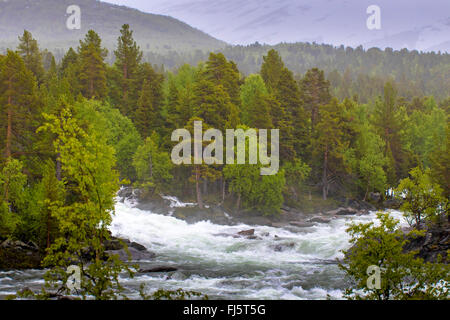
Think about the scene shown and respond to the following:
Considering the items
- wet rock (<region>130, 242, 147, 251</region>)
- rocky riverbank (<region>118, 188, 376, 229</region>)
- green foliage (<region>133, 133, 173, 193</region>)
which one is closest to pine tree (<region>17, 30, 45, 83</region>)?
green foliage (<region>133, 133, 173, 193</region>)

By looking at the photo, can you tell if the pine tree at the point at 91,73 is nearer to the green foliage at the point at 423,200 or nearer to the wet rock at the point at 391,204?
the wet rock at the point at 391,204

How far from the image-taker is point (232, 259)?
33.5 metres

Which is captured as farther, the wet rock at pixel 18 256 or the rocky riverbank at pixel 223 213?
the rocky riverbank at pixel 223 213

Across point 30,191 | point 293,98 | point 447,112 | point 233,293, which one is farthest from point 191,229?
point 447,112

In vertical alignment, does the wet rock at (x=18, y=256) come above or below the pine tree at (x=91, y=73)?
below

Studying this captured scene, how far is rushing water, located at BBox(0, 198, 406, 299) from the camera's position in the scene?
2558cm

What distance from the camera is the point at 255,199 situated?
5078cm

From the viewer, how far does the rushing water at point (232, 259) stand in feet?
83.9

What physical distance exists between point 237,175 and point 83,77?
24690mm

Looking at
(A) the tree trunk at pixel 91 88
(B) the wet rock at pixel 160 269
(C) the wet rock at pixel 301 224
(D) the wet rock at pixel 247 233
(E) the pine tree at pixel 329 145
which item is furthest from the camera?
(A) the tree trunk at pixel 91 88

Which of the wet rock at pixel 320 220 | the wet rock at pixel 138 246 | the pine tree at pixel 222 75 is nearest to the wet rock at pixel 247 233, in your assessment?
the wet rock at pixel 320 220

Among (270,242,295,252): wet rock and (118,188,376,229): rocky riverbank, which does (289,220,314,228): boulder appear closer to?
(118,188,376,229): rocky riverbank

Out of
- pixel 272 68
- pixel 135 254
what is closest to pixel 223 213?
pixel 135 254
